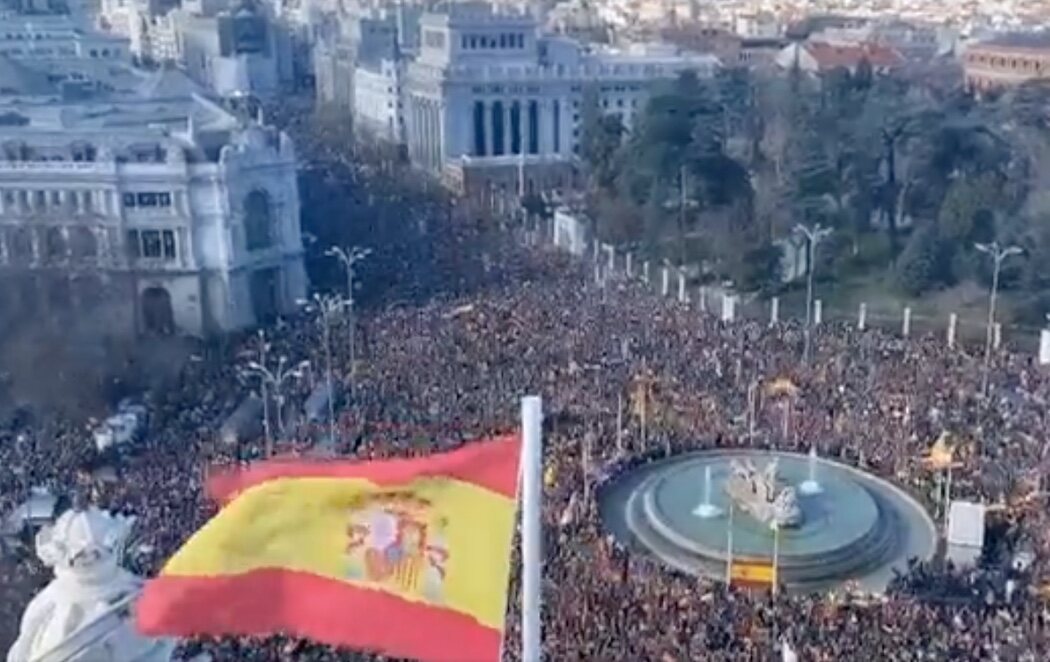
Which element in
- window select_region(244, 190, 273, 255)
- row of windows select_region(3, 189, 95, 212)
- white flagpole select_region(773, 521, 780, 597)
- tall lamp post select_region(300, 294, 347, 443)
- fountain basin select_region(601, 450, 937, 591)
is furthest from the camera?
window select_region(244, 190, 273, 255)

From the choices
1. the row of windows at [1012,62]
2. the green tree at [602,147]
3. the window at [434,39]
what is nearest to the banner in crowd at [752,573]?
the green tree at [602,147]

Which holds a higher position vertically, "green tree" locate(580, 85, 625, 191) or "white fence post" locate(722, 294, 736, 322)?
"green tree" locate(580, 85, 625, 191)

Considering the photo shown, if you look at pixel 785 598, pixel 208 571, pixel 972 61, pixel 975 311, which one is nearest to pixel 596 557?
pixel 785 598

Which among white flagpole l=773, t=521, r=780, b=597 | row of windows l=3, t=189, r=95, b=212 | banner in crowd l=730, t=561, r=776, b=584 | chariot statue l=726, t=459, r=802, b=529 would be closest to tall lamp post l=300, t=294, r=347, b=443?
row of windows l=3, t=189, r=95, b=212

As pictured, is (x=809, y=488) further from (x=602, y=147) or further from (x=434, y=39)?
(x=434, y=39)

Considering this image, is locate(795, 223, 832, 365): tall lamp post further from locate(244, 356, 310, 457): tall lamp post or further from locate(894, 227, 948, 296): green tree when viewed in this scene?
locate(244, 356, 310, 457): tall lamp post

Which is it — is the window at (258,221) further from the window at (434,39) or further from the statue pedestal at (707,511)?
the window at (434,39)

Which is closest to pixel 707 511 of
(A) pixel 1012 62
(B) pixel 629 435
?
(B) pixel 629 435
